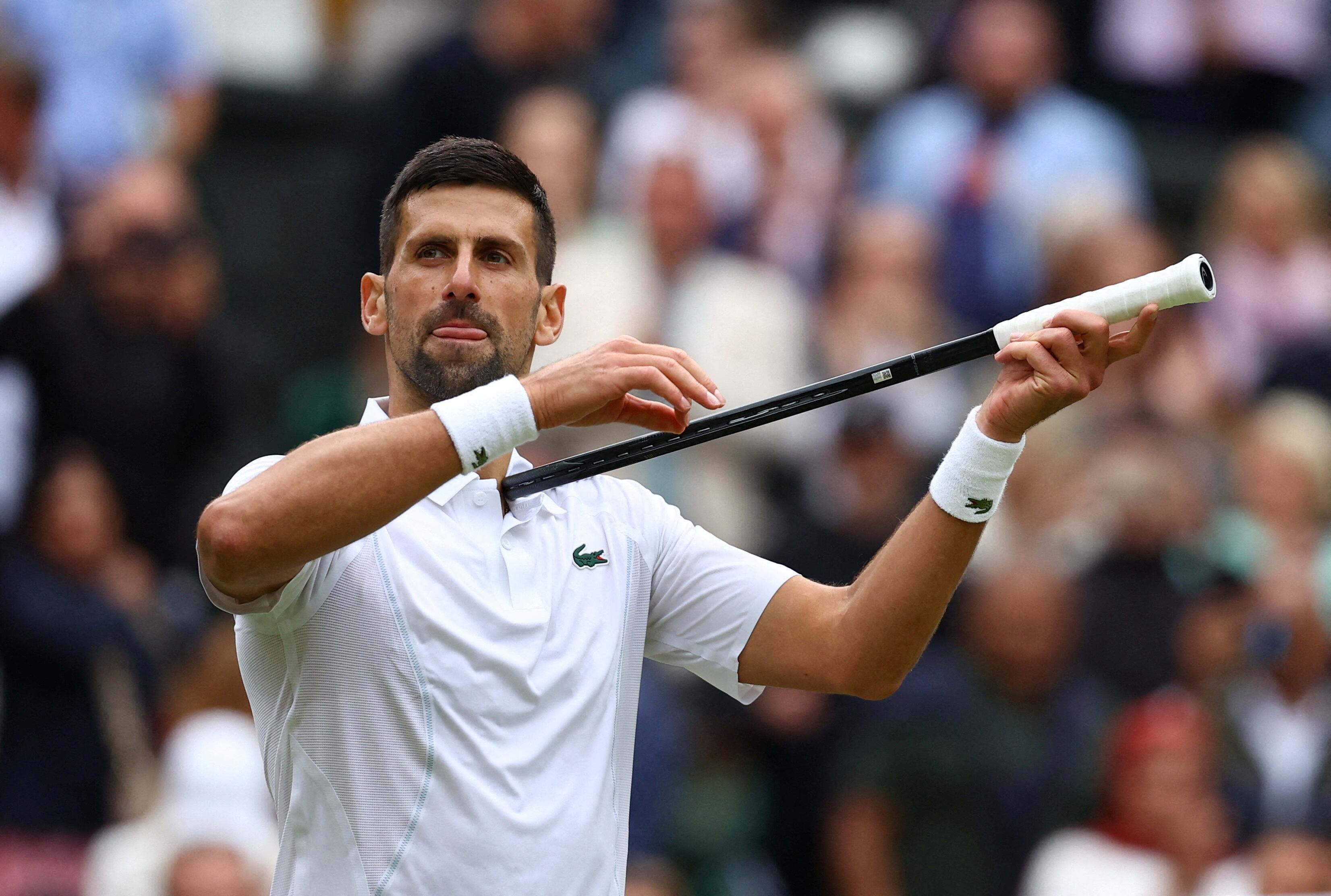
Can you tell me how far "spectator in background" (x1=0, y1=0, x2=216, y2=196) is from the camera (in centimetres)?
833

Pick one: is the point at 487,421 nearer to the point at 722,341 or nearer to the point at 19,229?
the point at 722,341

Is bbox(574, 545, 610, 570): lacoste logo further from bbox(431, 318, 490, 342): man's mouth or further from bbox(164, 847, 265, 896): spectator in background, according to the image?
bbox(164, 847, 265, 896): spectator in background

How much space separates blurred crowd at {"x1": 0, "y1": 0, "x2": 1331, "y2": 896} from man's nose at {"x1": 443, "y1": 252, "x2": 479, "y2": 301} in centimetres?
318

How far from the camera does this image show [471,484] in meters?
3.86

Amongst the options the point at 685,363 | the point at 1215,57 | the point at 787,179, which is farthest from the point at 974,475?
the point at 1215,57

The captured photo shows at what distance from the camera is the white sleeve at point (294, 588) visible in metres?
3.54

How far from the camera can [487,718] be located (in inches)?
141

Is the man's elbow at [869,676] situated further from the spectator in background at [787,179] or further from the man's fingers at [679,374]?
the spectator in background at [787,179]

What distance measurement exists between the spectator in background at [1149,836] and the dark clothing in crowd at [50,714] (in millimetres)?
3664

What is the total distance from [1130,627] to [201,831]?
4116 mm

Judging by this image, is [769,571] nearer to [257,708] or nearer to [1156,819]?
[257,708]

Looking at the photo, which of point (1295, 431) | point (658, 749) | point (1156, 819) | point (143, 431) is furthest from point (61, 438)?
point (1295, 431)

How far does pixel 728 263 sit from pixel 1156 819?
3202 millimetres

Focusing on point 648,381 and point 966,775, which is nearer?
point 648,381
